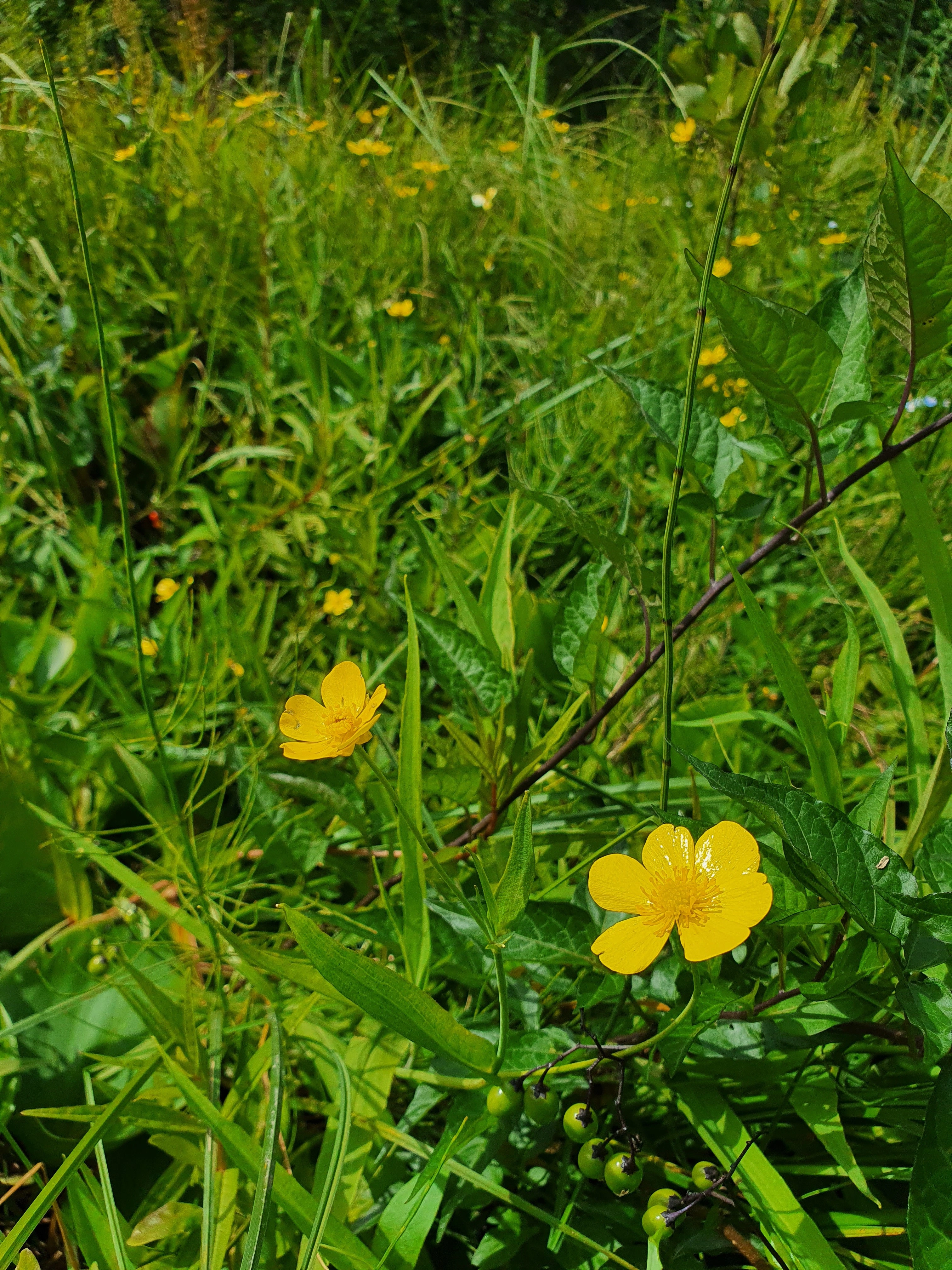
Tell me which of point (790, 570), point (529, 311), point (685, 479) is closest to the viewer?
point (685, 479)

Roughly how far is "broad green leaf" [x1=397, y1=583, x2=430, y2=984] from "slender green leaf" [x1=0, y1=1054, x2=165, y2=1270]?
222 millimetres

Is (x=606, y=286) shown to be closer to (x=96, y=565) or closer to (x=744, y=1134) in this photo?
(x=96, y=565)

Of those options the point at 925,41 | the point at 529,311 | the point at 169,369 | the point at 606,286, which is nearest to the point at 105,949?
the point at 169,369

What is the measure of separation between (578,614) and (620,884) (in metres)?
0.35

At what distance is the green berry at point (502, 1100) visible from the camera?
57cm

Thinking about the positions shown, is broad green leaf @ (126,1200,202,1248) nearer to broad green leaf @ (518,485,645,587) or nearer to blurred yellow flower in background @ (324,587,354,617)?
broad green leaf @ (518,485,645,587)

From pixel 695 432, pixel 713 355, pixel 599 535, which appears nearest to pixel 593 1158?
pixel 599 535

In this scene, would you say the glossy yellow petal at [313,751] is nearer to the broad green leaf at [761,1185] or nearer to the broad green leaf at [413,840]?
the broad green leaf at [413,840]

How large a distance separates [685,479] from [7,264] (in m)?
1.30

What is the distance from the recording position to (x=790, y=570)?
139cm

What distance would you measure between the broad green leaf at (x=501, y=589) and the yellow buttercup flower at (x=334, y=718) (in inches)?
13.6

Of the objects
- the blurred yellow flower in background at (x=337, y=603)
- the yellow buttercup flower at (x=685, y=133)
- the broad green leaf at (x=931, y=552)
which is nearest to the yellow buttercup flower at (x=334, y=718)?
the broad green leaf at (x=931, y=552)

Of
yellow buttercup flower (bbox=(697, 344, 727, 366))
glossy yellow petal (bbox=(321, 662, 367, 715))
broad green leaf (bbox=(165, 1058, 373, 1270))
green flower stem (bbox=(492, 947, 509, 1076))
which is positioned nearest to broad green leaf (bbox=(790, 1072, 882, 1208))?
green flower stem (bbox=(492, 947, 509, 1076))

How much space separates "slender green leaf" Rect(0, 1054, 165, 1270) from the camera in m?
0.52
